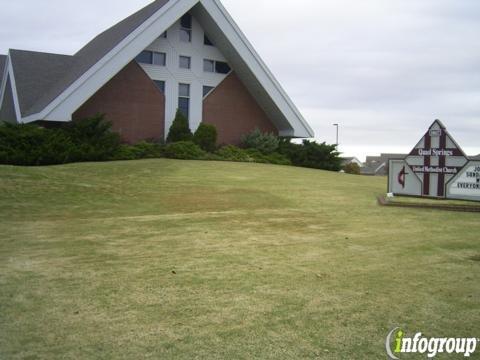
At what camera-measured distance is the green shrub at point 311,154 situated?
32562mm

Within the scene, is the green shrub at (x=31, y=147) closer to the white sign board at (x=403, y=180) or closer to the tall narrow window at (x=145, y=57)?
the tall narrow window at (x=145, y=57)

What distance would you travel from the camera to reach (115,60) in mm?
26516

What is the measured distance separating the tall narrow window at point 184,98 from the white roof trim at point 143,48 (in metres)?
4.35

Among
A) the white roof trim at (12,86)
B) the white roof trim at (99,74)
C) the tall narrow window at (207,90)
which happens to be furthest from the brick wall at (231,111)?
the white roof trim at (12,86)

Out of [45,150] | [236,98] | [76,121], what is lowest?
[45,150]

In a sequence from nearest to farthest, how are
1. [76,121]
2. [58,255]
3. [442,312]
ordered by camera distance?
[442,312] < [58,255] < [76,121]

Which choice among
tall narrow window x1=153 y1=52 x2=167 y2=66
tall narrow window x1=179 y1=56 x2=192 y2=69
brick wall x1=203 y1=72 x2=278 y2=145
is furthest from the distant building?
tall narrow window x1=153 y1=52 x2=167 y2=66

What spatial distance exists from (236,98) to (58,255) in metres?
27.3

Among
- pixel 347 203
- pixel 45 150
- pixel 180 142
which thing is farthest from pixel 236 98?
pixel 347 203

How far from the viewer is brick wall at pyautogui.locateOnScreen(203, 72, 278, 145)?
33.0 metres

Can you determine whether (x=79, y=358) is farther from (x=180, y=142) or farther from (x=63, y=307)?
(x=180, y=142)

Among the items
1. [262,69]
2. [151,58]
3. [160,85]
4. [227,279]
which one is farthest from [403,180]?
[151,58]

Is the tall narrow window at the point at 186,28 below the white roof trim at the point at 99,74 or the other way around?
the other way around

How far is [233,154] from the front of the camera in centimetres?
2983
